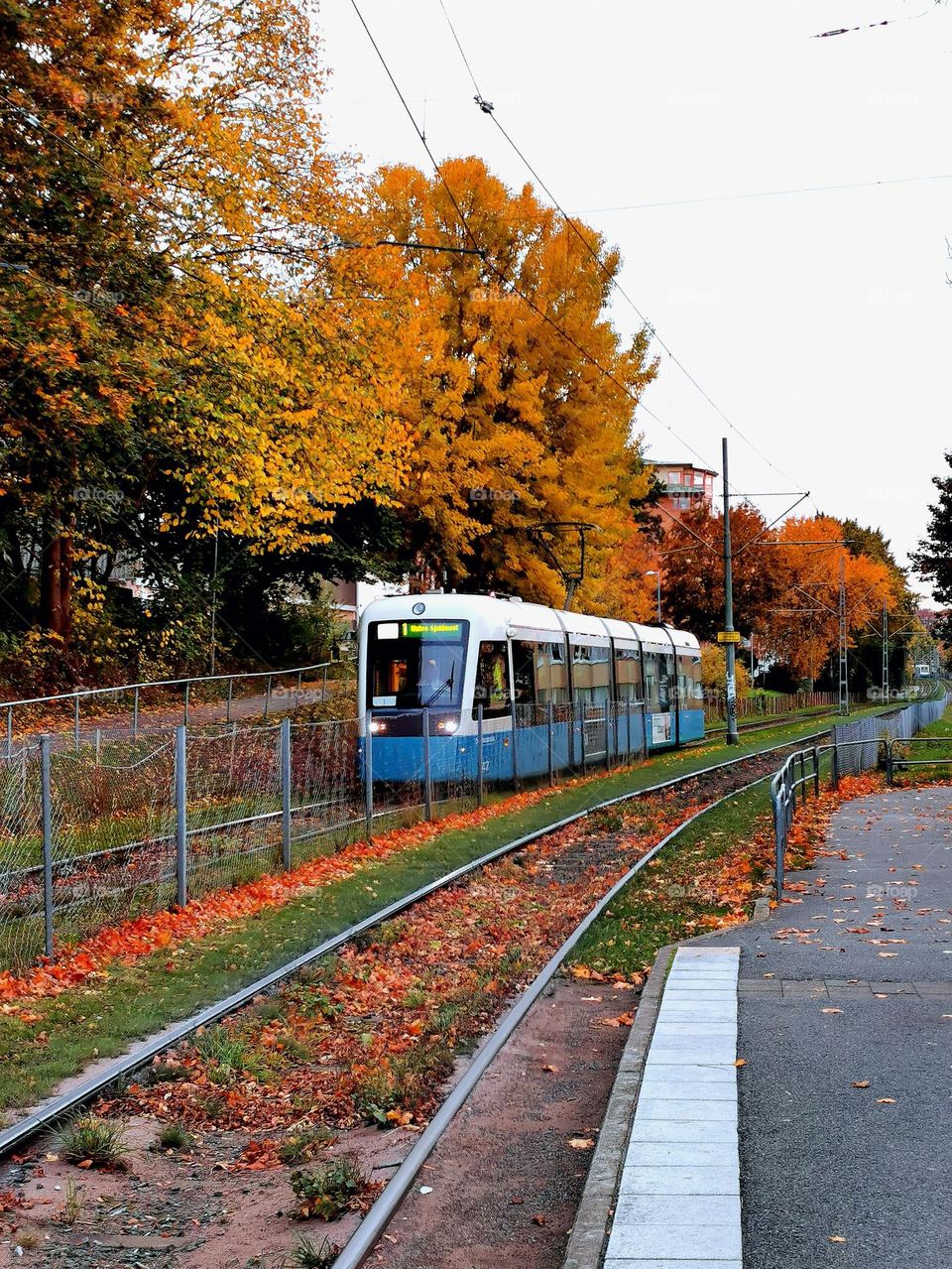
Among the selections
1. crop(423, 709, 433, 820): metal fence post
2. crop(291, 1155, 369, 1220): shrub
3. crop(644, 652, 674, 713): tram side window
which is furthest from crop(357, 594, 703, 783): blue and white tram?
crop(291, 1155, 369, 1220): shrub

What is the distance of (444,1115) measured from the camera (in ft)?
21.6

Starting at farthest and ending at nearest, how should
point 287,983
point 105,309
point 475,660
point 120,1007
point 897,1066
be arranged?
point 475,660
point 105,309
point 287,983
point 120,1007
point 897,1066

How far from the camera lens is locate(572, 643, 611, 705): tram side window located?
93.8 feet

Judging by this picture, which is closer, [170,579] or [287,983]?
[287,983]

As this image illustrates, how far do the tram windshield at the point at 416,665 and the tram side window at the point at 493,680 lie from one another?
37cm

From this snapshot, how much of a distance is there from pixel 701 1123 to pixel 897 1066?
1.55m

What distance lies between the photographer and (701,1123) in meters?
6.24

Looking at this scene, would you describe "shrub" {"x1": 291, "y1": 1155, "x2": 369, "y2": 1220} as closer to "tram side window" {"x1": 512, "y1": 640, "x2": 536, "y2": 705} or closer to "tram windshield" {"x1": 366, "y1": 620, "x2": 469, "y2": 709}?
"tram windshield" {"x1": 366, "y1": 620, "x2": 469, "y2": 709}

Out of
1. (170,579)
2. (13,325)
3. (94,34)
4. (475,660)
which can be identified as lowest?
(475,660)

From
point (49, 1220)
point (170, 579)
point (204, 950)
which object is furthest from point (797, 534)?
point (49, 1220)

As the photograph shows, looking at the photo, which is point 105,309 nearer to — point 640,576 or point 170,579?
point 170,579

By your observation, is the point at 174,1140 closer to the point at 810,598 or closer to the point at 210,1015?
the point at 210,1015

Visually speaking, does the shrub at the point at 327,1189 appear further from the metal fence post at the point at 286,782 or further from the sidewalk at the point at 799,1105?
the metal fence post at the point at 286,782

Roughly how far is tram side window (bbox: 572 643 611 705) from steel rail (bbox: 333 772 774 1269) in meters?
16.1
